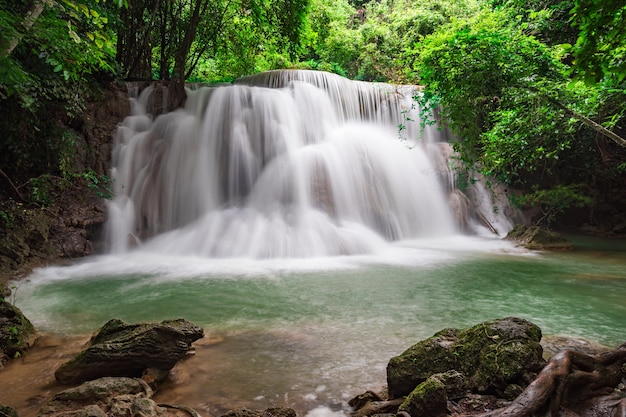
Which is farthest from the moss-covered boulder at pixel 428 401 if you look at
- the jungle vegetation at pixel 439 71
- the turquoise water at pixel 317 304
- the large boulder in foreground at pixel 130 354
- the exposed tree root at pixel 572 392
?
the jungle vegetation at pixel 439 71

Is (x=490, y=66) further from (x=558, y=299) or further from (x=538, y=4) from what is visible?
(x=538, y=4)

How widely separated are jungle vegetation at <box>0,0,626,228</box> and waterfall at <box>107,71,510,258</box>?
1.16m

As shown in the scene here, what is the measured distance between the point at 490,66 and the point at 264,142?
24.7 feet

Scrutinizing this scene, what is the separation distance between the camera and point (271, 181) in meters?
11.6

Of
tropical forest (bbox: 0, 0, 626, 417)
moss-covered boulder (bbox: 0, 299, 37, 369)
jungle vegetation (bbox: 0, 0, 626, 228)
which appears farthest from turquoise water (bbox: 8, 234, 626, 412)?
jungle vegetation (bbox: 0, 0, 626, 228)

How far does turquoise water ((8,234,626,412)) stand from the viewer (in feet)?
11.7

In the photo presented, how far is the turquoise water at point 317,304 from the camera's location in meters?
3.57

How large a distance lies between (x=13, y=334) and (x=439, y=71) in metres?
6.74

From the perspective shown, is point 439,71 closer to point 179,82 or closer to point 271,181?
point 271,181

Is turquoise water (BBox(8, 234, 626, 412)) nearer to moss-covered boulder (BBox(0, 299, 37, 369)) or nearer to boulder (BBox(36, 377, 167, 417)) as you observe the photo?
boulder (BBox(36, 377, 167, 417))

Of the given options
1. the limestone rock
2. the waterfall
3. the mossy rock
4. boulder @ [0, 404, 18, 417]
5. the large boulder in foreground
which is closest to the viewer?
boulder @ [0, 404, 18, 417]

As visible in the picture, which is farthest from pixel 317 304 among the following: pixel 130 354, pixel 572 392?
pixel 572 392

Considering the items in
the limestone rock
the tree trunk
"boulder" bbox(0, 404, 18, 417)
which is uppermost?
the tree trunk

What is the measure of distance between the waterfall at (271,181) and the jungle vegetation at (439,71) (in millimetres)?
1162
